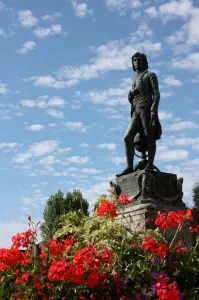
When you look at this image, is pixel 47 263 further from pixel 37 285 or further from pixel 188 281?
pixel 188 281

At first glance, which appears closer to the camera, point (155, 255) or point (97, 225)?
point (155, 255)

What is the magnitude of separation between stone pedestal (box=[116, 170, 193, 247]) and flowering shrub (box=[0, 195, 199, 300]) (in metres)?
2.57

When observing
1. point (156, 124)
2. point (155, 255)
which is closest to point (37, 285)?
point (155, 255)

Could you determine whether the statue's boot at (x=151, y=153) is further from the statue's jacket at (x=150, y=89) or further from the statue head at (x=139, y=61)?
the statue head at (x=139, y=61)

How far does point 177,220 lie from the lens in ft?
17.3

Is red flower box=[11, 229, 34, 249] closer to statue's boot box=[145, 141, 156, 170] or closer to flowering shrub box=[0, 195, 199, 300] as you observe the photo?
flowering shrub box=[0, 195, 199, 300]

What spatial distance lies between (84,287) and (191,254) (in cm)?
147

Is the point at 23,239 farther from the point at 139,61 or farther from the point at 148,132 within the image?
the point at 139,61

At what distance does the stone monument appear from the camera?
8781 millimetres

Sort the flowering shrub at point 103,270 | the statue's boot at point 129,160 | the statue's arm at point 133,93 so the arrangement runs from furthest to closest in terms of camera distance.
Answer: the statue's arm at point 133,93
the statue's boot at point 129,160
the flowering shrub at point 103,270

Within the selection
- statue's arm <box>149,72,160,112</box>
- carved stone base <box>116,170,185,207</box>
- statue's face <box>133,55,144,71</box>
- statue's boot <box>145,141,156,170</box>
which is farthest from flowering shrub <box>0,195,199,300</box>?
statue's face <box>133,55,144,71</box>

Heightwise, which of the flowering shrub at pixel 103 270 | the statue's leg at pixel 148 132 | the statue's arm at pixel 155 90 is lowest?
the flowering shrub at pixel 103 270

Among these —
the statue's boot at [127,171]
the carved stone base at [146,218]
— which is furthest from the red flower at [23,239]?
the statue's boot at [127,171]

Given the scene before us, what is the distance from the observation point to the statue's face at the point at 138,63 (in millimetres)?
9836
